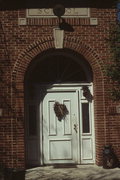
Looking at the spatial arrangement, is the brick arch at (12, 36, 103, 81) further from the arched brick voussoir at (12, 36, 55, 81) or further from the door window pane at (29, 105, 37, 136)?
the door window pane at (29, 105, 37, 136)

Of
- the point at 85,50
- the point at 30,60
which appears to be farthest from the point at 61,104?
the point at 85,50

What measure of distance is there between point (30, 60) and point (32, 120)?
1748 mm

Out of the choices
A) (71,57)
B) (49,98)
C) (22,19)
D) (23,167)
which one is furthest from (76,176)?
(22,19)

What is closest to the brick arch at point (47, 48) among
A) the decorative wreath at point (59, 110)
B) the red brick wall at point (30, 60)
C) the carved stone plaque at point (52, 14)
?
the red brick wall at point (30, 60)

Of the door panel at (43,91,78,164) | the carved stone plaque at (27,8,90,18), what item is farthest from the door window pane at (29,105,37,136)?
the carved stone plaque at (27,8,90,18)

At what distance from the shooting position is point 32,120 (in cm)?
1202

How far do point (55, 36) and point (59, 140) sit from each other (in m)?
2.95

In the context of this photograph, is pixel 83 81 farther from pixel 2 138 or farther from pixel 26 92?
pixel 2 138

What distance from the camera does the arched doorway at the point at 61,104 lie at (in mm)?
11930

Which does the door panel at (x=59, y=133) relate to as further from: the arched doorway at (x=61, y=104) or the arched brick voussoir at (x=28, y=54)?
the arched brick voussoir at (x=28, y=54)

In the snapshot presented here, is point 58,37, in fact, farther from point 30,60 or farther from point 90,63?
point 90,63

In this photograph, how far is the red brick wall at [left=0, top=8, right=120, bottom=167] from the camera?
448 inches

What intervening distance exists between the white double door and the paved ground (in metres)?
0.43

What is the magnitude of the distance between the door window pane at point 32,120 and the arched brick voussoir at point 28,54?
1027 millimetres
